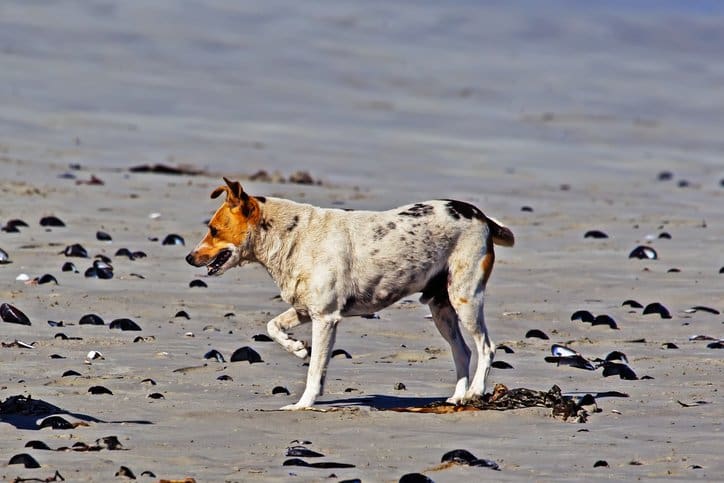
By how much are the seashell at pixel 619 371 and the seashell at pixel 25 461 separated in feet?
13.7

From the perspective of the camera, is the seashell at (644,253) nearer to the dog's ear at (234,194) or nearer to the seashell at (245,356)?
the seashell at (245,356)

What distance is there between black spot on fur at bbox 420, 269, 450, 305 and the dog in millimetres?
10

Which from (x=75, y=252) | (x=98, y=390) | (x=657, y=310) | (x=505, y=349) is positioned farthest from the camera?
(x=75, y=252)

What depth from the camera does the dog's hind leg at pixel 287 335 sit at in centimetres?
873

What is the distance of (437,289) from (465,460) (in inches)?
96.4

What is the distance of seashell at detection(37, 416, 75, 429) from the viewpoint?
7.28 metres

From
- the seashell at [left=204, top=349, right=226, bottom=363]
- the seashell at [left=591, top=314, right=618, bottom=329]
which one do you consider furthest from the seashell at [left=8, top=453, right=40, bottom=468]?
the seashell at [left=591, top=314, right=618, bottom=329]

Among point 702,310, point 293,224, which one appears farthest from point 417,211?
point 702,310

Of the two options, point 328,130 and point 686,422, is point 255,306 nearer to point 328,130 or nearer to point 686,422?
point 686,422

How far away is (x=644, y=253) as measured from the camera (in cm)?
1418

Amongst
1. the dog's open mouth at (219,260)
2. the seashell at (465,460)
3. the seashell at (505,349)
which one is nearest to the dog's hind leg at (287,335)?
the dog's open mouth at (219,260)

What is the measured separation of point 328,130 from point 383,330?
16.0 m

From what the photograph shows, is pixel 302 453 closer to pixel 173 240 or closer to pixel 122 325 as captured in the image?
pixel 122 325

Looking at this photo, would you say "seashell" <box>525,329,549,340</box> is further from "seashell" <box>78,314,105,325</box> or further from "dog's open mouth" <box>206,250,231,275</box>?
"seashell" <box>78,314,105,325</box>
